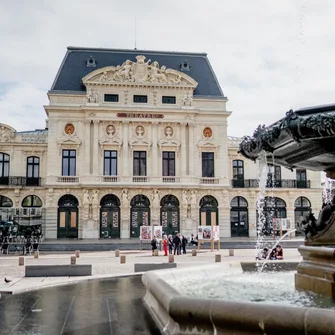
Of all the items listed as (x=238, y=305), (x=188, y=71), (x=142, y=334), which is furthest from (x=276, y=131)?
(x=188, y=71)

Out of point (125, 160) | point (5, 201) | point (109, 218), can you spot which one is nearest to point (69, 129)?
point (125, 160)

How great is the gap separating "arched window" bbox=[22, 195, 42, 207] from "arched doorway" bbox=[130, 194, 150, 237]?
9.13 meters

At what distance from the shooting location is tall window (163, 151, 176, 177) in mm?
45469

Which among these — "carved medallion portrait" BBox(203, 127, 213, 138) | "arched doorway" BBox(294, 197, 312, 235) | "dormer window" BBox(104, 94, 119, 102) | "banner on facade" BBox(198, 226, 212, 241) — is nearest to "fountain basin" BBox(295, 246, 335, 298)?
"banner on facade" BBox(198, 226, 212, 241)

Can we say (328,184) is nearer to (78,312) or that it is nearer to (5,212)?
(78,312)

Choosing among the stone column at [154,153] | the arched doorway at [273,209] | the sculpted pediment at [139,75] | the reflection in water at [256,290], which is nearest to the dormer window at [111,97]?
the sculpted pediment at [139,75]

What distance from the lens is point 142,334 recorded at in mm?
7113

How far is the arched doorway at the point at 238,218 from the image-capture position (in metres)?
46.9

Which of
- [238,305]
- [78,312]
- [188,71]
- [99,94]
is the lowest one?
[78,312]

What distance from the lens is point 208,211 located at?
4556 cm

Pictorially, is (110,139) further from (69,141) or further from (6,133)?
(6,133)

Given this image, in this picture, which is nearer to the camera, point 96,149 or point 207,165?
point 96,149

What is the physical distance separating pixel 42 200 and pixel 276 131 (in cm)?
3879

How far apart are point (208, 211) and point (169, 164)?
6138 mm
